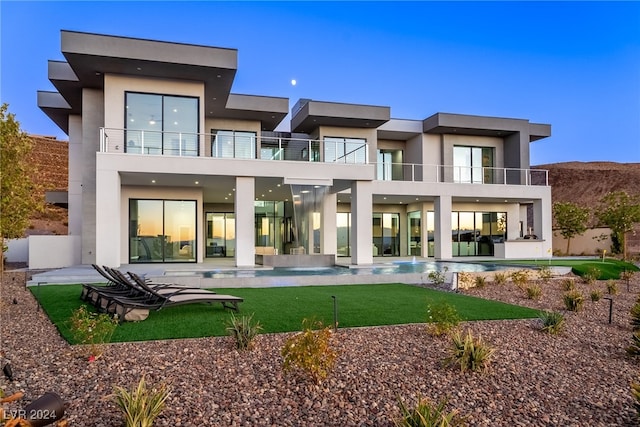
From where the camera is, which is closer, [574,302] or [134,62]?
[574,302]

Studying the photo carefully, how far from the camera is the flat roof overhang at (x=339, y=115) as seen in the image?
22578 millimetres

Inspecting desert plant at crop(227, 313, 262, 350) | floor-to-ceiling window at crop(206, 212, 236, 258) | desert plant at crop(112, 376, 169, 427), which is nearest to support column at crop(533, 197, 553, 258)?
floor-to-ceiling window at crop(206, 212, 236, 258)

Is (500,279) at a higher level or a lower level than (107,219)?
lower

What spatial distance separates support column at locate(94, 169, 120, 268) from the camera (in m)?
15.9

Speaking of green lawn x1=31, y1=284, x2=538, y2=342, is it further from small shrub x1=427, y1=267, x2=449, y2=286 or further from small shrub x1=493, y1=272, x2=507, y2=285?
small shrub x1=493, y1=272, x2=507, y2=285

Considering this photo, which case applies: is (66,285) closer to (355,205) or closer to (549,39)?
(355,205)

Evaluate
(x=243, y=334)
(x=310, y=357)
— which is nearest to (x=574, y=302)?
(x=310, y=357)

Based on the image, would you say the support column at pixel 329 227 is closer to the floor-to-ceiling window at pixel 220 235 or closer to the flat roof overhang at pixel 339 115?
the flat roof overhang at pixel 339 115

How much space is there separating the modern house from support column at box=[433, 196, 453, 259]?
7cm

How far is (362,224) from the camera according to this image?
19.5 m

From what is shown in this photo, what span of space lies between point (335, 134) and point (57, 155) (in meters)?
67.4

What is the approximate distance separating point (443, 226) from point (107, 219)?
52.0 ft

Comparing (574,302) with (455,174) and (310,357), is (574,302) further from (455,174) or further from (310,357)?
(455,174)

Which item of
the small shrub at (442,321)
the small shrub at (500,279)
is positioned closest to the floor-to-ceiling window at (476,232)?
the small shrub at (500,279)
